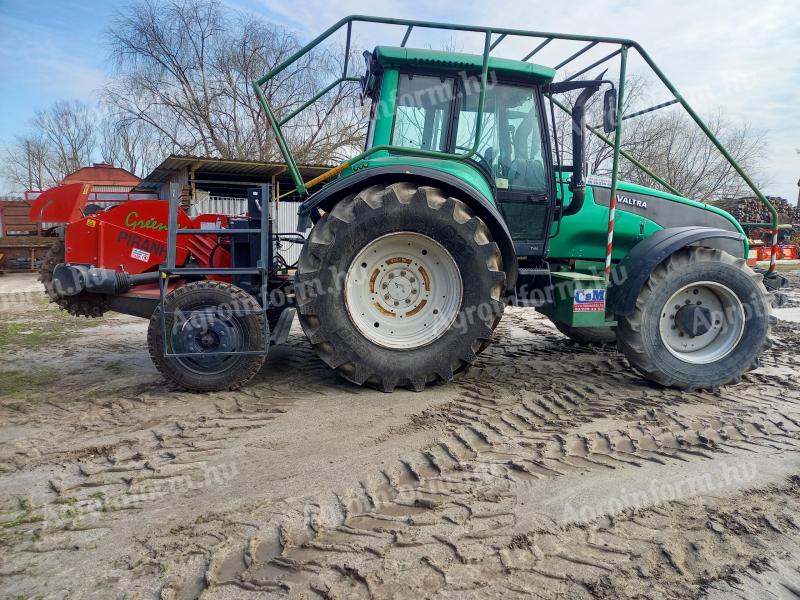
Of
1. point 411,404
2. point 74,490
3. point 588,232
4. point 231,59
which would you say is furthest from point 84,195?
point 231,59

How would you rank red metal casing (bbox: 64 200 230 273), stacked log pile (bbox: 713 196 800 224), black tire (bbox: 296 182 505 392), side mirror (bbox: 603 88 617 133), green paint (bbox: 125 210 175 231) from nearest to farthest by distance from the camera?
black tire (bbox: 296 182 505 392) → side mirror (bbox: 603 88 617 133) → red metal casing (bbox: 64 200 230 273) → green paint (bbox: 125 210 175 231) → stacked log pile (bbox: 713 196 800 224)

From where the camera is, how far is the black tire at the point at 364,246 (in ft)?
13.5

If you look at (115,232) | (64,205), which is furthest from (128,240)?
(64,205)

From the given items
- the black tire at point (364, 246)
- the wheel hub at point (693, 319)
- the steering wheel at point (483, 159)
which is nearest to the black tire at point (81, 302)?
the black tire at point (364, 246)

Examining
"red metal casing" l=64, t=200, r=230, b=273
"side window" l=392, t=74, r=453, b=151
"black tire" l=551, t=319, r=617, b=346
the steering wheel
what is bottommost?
"black tire" l=551, t=319, r=617, b=346

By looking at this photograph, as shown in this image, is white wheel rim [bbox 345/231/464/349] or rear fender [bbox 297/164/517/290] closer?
rear fender [bbox 297/164/517/290]

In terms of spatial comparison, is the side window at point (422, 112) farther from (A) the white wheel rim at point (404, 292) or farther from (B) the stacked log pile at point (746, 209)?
(B) the stacked log pile at point (746, 209)

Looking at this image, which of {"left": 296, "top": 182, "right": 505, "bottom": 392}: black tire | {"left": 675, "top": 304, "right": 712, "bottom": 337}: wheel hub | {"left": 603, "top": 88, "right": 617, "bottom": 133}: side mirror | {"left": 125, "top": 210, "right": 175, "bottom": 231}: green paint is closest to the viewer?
{"left": 296, "top": 182, "right": 505, "bottom": 392}: black tire

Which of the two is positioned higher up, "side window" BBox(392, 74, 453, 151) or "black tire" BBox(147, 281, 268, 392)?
"side window" BBox(392, 74, 453, 151)

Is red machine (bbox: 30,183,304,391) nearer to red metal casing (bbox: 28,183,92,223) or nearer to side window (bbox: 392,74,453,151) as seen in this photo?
red metal casing (bbox: 28,183,92,223)

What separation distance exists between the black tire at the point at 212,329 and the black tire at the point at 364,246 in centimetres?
42

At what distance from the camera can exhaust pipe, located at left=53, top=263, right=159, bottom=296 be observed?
14.1 feet

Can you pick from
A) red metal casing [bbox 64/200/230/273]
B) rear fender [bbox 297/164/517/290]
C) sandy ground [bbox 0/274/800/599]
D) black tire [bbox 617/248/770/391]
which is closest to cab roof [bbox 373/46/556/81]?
rear fender [bbox 297/164/517/290]

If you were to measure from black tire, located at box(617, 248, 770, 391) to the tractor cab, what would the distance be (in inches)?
42.8
